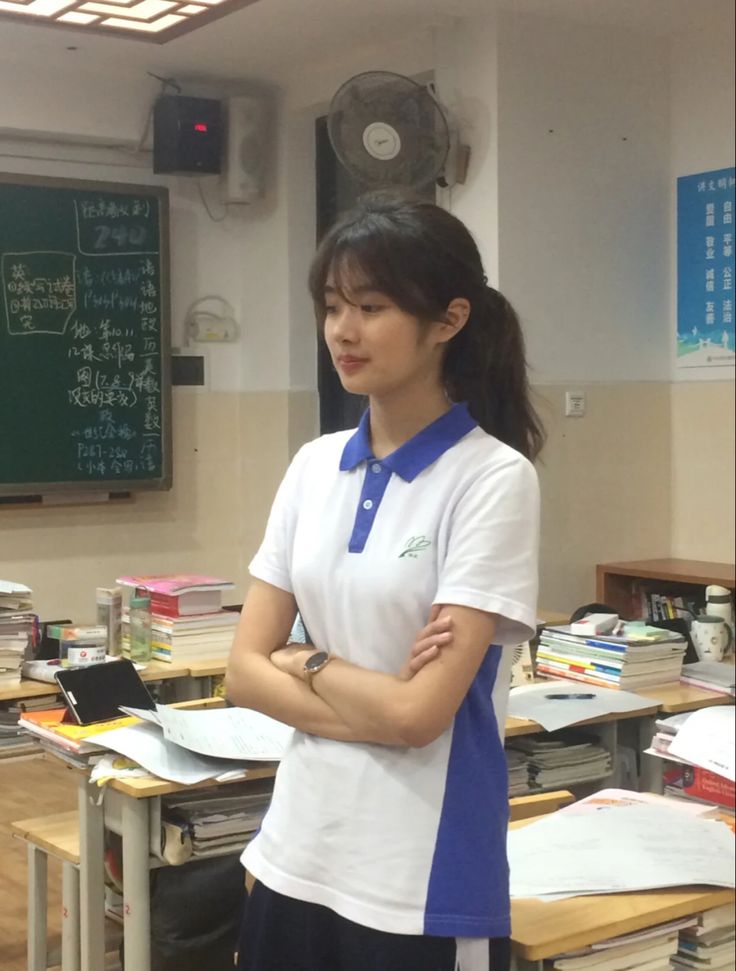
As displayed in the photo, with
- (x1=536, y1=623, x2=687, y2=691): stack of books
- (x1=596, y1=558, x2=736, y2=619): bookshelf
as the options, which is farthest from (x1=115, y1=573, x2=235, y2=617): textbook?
(x1=596, y1=558, x2=736, y2=619): bookshelf

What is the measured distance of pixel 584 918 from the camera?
1370 millimetres

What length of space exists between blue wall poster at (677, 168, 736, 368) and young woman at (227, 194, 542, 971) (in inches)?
7.1

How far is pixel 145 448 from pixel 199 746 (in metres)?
2.88

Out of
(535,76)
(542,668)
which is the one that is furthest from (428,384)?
(535,76)

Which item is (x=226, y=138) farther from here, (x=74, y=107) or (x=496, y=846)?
(x=496, y=846)

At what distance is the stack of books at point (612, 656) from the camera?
2.48 meters

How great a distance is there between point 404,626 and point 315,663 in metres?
0.11

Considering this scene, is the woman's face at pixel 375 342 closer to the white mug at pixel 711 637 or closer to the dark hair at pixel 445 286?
the dark hair at pixel 445 286

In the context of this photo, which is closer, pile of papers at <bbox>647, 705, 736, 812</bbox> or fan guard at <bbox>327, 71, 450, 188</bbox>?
pile of papers at <bbox>647, 705, 736, 812</bbox>

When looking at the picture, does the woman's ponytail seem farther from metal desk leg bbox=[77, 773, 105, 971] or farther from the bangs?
metal desk leg bbox=[77, 773, 105, 971]

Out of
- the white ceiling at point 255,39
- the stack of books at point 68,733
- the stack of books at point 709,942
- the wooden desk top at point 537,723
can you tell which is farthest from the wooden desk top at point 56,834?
the white ceiling at point 255,39

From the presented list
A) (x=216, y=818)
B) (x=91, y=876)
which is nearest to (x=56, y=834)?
(x=91, y=876)

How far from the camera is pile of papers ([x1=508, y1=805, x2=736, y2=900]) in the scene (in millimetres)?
1288

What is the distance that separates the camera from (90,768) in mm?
2180
